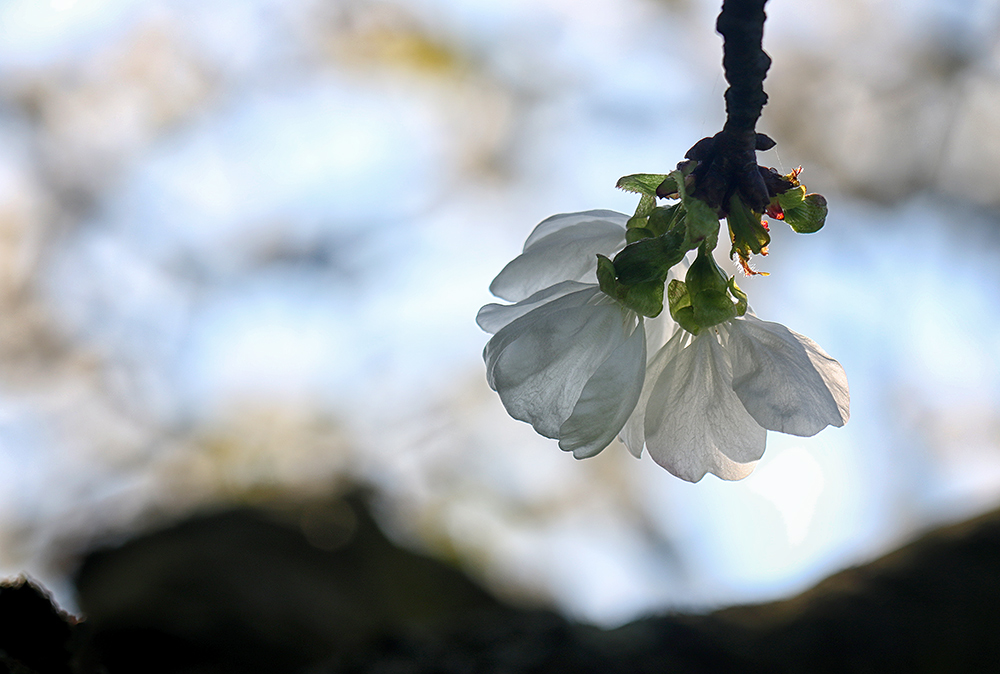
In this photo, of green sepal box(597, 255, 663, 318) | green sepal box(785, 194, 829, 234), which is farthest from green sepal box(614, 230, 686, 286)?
green sepal box(785, 194, 829, 234)

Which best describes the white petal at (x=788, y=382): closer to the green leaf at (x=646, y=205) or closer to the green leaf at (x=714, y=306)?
the green leaf at (x=714, y=306)

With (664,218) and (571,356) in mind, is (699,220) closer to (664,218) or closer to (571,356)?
(664,218)

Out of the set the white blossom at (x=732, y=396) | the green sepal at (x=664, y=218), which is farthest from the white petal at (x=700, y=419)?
the green sepal at (x=664, y=218)

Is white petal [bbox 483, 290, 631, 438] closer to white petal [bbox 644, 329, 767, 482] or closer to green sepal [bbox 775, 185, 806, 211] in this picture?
white petal [bbox 644, 329, 767, 482]

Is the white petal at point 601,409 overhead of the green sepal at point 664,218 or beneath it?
beneath

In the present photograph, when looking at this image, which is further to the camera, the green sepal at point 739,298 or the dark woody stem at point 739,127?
the green sepal at point 739,298

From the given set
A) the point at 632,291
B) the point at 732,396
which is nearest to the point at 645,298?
the point at 632,291

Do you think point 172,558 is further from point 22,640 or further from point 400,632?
point 22,640
